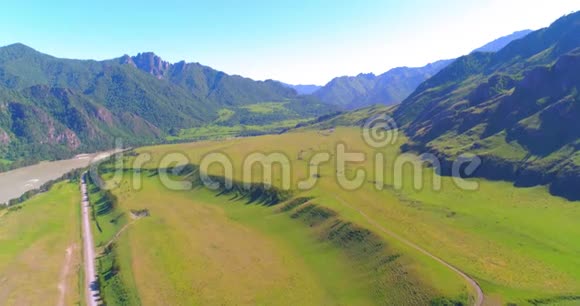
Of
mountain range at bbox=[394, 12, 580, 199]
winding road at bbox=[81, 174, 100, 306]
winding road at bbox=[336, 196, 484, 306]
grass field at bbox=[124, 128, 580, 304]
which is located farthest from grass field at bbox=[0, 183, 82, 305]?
mountain range at bbox=[394, 12, 580, 199]

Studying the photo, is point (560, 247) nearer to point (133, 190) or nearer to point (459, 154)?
point (459, 154)

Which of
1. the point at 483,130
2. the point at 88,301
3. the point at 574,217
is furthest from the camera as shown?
the point at 483,130

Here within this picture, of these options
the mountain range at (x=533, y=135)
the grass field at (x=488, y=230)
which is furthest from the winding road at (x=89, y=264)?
the mountain range at (x=533, y=135)

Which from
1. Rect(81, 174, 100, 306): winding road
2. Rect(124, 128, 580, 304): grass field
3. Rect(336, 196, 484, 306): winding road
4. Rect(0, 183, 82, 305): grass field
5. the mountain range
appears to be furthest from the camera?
the mountain range

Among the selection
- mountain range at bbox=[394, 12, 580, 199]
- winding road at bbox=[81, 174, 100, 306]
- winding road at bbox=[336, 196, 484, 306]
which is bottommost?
winding road at bbox=[81, 174, 100, 306]

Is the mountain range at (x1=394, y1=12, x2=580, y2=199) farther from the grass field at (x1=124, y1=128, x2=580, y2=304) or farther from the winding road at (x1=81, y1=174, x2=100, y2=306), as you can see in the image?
the winding road at (x1=81, y1=174, x2=100, y2=306)

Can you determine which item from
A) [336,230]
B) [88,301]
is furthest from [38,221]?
[336,230]

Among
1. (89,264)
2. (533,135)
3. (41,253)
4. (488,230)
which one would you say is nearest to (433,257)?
(488,230)
